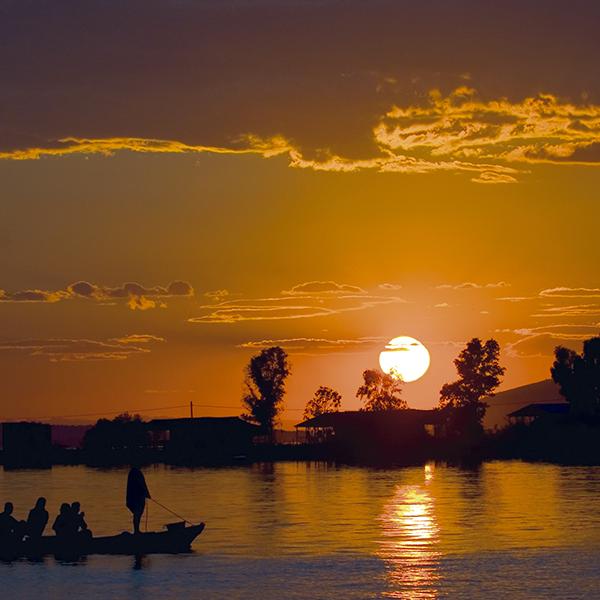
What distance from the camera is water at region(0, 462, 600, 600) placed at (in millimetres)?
42469

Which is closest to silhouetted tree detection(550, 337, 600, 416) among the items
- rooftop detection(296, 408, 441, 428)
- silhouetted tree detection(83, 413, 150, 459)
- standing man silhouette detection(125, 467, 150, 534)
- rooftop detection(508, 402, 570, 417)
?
rooftop detection(508, 402, 570, 417)

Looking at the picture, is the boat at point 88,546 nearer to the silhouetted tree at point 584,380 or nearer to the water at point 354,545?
the water at point 354,545

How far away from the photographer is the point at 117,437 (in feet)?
619

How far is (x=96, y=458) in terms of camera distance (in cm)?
18550

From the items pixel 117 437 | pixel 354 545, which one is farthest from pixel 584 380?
pixel 354 545

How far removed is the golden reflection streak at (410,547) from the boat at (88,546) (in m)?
8.49

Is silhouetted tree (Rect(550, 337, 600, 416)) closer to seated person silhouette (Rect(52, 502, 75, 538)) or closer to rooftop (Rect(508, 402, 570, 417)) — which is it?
rooftop (Rect(508, 402, 570, 417))

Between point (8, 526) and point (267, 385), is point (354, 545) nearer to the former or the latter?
point (8, 526)

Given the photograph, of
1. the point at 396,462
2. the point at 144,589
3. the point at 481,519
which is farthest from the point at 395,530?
the point at 396,462

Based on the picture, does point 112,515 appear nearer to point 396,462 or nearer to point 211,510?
point 211,510

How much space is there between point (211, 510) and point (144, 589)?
119 ft

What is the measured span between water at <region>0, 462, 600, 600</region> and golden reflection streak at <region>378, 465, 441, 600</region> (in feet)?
0.19

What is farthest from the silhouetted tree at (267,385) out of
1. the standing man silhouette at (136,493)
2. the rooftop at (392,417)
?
the standing man silhouette at (136,493)

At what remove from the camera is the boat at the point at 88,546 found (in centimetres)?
4988
